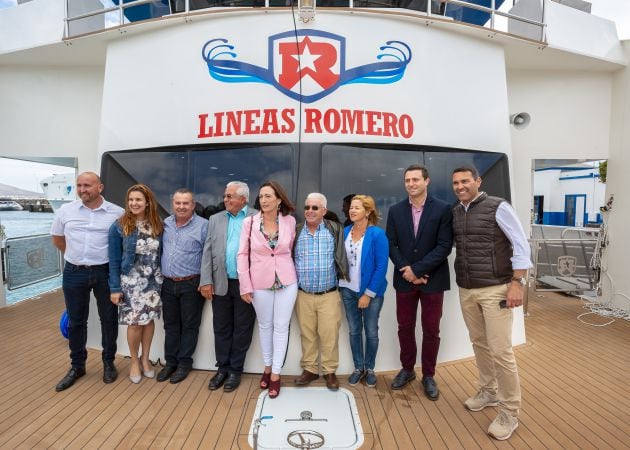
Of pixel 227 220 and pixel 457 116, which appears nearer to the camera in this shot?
pixel 227 220

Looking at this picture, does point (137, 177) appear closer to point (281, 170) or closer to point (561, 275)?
point (281, 170)

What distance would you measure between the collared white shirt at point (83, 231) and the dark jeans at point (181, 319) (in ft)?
2.12

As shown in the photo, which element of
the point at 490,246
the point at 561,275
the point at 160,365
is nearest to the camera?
the point at 490,246

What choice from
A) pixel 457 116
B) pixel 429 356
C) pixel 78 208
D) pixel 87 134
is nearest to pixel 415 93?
pixel 457 116

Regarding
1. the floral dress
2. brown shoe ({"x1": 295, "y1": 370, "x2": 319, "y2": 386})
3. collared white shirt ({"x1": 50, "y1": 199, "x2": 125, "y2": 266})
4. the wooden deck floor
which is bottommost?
the wooden deck floor

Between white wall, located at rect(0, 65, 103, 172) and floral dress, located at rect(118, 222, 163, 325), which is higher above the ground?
white wall, located at rect(0, 65, 103, 172)

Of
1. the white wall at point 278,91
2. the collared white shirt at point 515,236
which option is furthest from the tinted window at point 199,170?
the collared white shirt at point 515,236

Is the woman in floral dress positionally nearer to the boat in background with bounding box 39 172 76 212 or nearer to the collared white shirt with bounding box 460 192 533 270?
the collared white shirt with bounding box 460 192 533 270

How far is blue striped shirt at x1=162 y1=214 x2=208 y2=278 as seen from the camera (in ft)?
11.3

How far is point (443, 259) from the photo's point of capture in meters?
3.16

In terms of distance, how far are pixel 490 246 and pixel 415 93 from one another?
2023mm

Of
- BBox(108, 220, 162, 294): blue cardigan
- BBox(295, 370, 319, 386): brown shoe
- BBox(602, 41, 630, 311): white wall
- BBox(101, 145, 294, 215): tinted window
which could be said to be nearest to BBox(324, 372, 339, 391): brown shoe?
BBox(295, 370, 319, 386): brown shoe

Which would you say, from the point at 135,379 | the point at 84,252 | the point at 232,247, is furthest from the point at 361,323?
the point at 84,252

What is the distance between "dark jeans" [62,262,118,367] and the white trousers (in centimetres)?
144
